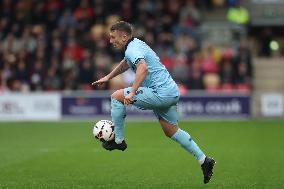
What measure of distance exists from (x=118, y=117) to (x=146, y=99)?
441 mm

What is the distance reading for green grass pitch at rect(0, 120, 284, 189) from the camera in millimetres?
10305

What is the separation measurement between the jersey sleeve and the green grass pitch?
1619 mm

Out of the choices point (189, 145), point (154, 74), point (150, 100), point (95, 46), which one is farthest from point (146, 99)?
point (95, 46)

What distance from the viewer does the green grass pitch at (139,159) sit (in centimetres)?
1030

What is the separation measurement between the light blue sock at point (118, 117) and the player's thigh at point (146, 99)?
7.5 inches

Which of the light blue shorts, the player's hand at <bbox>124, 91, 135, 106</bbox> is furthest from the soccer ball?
the player's hand at <bbox>124, 91, 135, 106</bbox>

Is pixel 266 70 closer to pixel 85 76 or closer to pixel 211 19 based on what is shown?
pixel 211 19

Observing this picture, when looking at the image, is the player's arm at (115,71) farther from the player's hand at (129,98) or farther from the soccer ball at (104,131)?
the player's hand at (129,98)

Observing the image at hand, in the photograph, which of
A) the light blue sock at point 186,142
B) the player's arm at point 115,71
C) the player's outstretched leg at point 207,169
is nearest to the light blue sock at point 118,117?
the player's arm at point 115,71

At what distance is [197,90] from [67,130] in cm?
548

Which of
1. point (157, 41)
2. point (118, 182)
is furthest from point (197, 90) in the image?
point (118, 182)

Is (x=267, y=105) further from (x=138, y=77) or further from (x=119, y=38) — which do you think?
(x=138, y=77)

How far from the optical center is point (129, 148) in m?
15.9

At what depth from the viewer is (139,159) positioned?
13.7 metres
